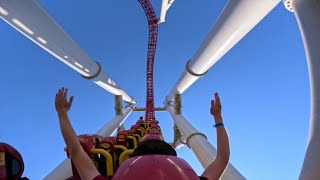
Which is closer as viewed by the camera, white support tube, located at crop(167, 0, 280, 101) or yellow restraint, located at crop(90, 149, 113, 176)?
yellow restraint, located at crop(90, 149, 113, 176)

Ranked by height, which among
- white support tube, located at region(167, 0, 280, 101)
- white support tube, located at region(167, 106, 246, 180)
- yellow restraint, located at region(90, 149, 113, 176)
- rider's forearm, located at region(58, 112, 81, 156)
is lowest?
white support tube, located at region(167, 106, 246, 180)

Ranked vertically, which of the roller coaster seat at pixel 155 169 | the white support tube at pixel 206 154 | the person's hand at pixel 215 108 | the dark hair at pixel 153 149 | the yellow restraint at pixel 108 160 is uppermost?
the person's hand at pixel 215 108

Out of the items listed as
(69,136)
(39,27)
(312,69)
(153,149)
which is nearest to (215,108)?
(312,69)

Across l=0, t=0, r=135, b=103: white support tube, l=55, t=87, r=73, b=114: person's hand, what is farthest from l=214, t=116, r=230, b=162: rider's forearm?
l=0, t=0, r=135, b=103: white support tube

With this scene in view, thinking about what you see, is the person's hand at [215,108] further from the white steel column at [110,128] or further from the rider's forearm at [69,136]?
the white steel column at [110,128]

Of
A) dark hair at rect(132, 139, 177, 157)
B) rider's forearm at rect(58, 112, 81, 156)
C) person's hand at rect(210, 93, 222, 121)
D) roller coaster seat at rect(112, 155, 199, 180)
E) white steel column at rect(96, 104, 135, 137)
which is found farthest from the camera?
white steel column at rect(96, 104, 135, 137)

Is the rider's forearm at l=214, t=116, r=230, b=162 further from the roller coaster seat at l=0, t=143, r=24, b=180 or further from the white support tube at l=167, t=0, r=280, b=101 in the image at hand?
the white support tube at l=167, t=0, r=280, b=101

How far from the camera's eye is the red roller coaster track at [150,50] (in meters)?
14.5

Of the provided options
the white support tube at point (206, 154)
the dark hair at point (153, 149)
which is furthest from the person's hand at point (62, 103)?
the white support tube at point (206, 154)

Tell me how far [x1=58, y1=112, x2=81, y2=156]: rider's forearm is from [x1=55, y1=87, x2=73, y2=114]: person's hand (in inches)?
3.2

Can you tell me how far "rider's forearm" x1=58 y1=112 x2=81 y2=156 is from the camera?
1.72 meters

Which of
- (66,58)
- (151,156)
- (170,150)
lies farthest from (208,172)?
(66,58)

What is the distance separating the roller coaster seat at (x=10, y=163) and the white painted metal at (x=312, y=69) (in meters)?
1.70

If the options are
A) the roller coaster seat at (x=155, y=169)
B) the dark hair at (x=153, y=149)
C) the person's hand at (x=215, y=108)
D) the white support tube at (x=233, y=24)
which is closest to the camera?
the roller coaster seat at (x=155, y=169)
